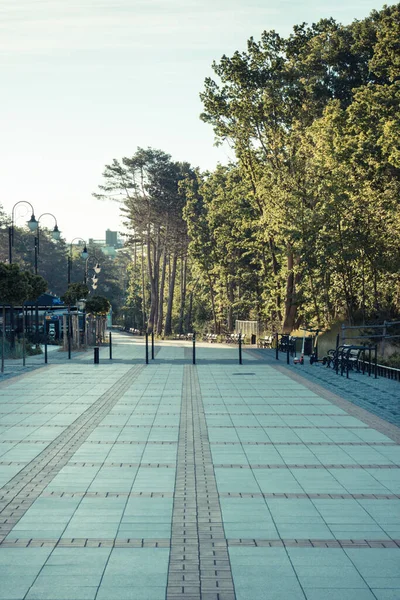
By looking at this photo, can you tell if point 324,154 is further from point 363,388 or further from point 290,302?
point 363,388

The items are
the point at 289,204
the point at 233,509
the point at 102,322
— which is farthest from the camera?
the point at 102,322

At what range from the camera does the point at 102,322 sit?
46938 mm


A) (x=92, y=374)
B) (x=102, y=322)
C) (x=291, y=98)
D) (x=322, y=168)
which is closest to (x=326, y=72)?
(x=291, y=98)

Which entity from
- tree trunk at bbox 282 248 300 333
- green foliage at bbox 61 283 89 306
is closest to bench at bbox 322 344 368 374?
green foliage at bbox 61 283 89 306

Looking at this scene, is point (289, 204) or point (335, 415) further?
point (289, 204)

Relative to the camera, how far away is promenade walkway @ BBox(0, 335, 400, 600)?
5965mm

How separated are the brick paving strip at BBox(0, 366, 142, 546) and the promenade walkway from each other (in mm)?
25

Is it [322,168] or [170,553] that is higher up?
[322,168]

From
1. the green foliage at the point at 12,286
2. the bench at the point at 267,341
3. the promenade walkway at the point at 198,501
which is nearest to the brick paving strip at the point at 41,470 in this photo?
the promenade walkway at the point at 198,501

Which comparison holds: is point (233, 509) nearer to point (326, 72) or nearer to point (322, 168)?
point (322, 168)

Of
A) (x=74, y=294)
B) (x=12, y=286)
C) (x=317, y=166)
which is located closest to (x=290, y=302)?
(x=317, y=166)

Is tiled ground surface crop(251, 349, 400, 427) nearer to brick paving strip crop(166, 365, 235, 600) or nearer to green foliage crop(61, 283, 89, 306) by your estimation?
brick paving strip crop(166, 365, 235, 600)

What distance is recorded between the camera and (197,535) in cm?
710

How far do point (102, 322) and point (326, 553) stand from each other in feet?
134
